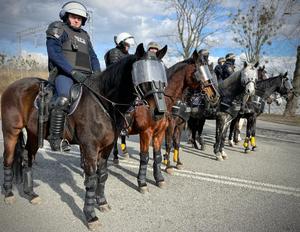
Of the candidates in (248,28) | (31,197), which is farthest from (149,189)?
(248,28)

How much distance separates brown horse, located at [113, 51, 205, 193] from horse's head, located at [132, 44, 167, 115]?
6.49ft

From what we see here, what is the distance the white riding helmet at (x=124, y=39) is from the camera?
18.1 feet

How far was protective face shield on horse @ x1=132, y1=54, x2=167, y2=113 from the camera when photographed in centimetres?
275

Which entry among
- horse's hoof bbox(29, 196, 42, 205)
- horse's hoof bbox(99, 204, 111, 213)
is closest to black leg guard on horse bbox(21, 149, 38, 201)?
horse's hoof bbox(29, 196, 42, 205)

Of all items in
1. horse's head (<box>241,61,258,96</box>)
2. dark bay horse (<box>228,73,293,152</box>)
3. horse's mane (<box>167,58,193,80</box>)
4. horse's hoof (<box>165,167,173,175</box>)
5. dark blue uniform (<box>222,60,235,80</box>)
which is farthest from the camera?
dark blue uniform (<box>222,60,235,80</box>)

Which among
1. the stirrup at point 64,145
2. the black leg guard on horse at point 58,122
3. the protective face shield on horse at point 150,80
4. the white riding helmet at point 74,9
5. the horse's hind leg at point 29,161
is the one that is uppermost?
the white riding helmet at point 74,9

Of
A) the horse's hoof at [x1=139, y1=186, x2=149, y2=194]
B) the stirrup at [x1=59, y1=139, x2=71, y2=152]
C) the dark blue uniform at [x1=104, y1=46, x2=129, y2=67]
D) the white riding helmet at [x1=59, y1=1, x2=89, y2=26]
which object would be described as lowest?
the horse's hoof at [x1=139, y1=186, x2=149, y2=194]

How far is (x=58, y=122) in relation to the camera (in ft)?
11.5

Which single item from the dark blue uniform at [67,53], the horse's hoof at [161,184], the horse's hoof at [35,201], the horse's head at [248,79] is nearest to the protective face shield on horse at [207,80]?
the horse's hoof at [161,184]

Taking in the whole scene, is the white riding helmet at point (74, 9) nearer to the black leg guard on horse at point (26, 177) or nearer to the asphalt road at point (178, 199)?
the black leg guard on horse at point (26, 177)

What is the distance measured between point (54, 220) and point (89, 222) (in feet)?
1.77

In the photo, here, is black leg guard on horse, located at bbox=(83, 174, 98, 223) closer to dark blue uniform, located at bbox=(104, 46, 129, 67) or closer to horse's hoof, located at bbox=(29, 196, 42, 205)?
horse's hoof, located at bbox=(29, 196, 42, 205)

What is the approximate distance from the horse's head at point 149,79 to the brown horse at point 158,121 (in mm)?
1979

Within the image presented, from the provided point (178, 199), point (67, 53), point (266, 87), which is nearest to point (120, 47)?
point (67, 53)
